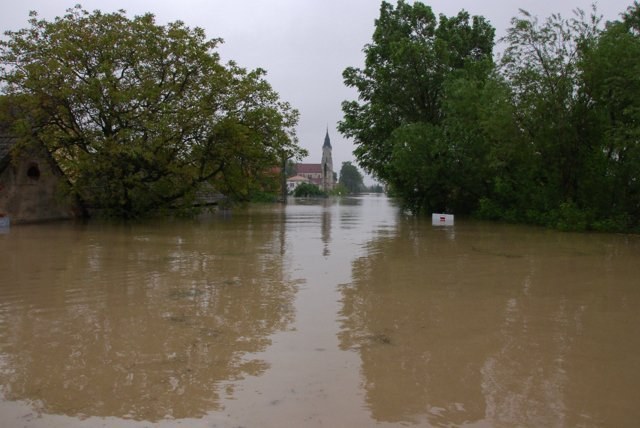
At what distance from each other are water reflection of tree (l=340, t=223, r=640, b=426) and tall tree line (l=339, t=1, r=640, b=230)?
442 inches

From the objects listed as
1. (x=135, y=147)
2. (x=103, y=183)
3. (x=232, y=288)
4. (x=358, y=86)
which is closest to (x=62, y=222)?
(x=103, y=183)

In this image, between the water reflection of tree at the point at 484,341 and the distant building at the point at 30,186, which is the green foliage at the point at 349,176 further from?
the water reflection of tree at the point at 484,341

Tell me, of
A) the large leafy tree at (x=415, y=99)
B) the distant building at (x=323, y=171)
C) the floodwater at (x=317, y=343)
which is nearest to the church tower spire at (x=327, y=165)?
the distant building at (x=323, y=171)

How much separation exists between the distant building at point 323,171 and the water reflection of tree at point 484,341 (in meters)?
134

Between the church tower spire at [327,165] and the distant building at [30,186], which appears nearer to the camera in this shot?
the distant building at [30,186]

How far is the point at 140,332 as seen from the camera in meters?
6.62

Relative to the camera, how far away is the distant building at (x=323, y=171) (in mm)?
154875

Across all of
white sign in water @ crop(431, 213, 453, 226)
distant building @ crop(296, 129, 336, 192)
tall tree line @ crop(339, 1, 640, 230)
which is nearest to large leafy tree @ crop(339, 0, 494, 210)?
tall tree line @ crop(339, 1, 640, 230)

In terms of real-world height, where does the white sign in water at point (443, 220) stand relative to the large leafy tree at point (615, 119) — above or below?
below

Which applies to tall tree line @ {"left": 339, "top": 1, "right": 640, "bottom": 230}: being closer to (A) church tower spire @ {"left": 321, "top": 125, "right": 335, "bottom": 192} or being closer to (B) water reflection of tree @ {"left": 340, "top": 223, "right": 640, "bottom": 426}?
(B) water reflection of tree @ {"left": 340, "top": 223, "right": 640, "bottom": 426}

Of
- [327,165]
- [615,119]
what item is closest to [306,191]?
[327,165]

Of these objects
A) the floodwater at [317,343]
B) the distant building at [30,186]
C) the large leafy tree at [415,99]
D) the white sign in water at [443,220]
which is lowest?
the floodwater at [317,343]

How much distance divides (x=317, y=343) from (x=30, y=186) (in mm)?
23311

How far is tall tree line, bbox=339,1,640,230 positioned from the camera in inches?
850
